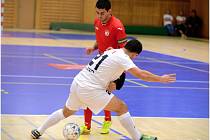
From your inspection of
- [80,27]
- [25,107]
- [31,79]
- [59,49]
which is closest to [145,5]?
[80,27]

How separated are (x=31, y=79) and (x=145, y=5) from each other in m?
24.3

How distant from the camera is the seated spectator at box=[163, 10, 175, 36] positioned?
34719 mm

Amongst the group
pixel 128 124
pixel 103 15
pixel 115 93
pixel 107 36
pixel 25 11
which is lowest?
pixel 115 93

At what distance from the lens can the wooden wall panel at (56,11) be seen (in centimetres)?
3516

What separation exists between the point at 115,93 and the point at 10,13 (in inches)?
960

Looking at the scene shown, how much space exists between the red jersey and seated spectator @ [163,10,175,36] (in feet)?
89.0

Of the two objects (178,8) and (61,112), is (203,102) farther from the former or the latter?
(178,8)

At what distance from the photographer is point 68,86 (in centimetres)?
1220

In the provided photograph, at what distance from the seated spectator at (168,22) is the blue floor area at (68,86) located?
619 inches

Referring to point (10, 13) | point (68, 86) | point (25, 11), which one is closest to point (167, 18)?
point (25, 11)

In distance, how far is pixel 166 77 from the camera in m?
6.45

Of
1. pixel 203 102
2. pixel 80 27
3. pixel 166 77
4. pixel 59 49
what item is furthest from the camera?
pixel 80 27

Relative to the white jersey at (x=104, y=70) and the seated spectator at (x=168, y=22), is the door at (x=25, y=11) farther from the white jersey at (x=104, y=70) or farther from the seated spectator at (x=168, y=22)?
the white jersey at (x=104, y=70)

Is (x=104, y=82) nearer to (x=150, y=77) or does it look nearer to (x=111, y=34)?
(x=150, y=77)
